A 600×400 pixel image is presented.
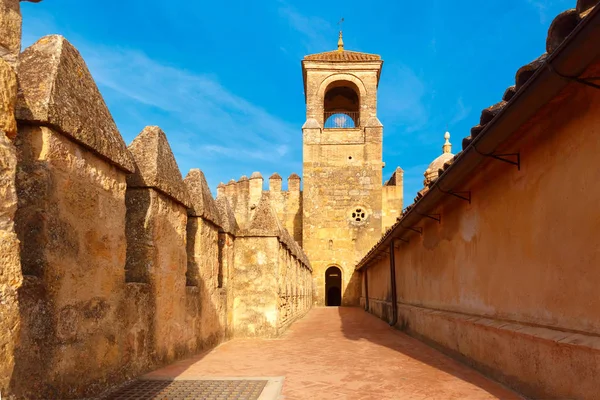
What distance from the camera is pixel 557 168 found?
392 cm

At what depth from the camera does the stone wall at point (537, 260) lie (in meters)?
3.42

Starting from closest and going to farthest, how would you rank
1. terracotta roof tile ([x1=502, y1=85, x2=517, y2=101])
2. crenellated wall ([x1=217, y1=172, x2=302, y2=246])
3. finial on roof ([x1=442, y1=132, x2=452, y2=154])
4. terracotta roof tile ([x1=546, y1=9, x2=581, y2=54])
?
1. terracotta roof tile ([x1=546, y1=9, x2=581, y2=54])
2. terracotta roof tile ([x1=502, y1=85, x2=517, y2=101])
3. finial on roof ([x1=442, y1=132, x2=452, y2=154])
4. crenellated wall ([x1=217, y1=172, x2=302, y2=246])

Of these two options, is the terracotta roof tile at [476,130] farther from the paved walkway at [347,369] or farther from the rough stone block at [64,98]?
the rough stone block at [64,98]

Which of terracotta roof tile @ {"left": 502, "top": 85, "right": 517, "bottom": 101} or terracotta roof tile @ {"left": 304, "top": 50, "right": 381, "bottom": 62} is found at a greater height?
terracotta roof tile @ {"left": 304, "top": 50, "right": 381, "bottom": 62}

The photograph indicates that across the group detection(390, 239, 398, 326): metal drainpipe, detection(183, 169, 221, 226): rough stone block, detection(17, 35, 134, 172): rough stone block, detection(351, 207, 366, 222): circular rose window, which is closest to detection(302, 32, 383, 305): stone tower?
detection(351, 207, 366, 222): circular rose window

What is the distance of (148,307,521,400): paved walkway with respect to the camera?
168 inches

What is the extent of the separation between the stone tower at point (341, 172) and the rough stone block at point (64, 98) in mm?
24222

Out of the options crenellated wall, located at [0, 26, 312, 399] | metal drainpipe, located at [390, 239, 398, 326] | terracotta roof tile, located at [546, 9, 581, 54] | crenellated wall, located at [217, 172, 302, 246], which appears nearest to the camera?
crenellated wall, located at [0, 26, 312, 399]

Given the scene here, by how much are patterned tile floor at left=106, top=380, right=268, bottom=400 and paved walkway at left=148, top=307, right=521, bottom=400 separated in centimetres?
30

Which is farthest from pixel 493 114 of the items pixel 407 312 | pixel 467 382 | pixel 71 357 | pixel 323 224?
pixel 323 224

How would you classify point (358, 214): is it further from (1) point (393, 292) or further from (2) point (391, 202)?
(1) point (393, 292)

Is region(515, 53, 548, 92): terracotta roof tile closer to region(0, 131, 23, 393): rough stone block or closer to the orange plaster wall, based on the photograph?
the orange plaster wall

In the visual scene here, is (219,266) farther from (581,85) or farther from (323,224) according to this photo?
(323,224)

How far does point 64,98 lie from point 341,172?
25489mm
